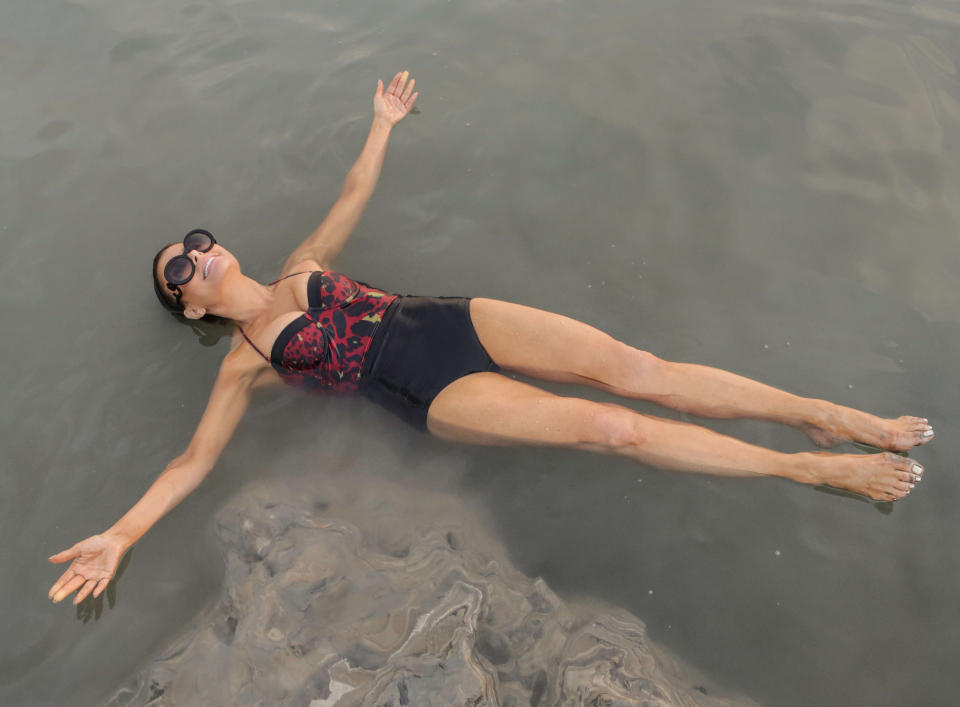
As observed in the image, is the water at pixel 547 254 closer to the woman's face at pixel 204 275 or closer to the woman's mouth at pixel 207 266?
the woman's face at pixel 204 275

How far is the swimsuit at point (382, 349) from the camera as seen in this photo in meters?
4.00

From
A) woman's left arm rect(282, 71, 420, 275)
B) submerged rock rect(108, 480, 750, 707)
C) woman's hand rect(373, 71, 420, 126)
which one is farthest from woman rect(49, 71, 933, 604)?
woman's hand rect(373, 71, 420, 126)

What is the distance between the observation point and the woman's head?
4.01 meters

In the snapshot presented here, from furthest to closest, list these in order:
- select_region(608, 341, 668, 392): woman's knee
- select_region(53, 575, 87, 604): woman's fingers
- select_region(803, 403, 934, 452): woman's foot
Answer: select_region(608, 341, 668, 392): woman's knee
select_region(803, 403, 934, 452): woman's foot
select_region(53, 575, 87, 604): woman's fingers

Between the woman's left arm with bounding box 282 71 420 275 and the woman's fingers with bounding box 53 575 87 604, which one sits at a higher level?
the woman's left arm with bounding box 282 71 420 275

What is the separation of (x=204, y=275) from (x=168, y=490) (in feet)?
4.09

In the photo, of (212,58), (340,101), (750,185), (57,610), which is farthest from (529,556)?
(212,58)

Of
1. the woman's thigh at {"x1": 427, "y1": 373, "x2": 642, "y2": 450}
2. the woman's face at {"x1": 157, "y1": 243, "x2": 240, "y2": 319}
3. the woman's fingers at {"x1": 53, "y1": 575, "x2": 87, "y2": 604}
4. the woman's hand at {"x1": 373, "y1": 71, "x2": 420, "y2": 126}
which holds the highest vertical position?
the woman's hand at {"x1": 373, "y1": 71, "x2": 420, "y2": 126}

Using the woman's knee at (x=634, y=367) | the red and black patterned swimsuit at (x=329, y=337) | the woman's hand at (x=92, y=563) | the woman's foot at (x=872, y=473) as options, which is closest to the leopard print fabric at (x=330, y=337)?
the red and black patterned swimsuit at (x=329, y=337)

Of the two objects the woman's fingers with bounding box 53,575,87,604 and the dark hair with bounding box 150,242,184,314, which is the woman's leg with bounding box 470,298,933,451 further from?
the woman's fingers with bounding box 53,575,87,604

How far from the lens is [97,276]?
5133 mm

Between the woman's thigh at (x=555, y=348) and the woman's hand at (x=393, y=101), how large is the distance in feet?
6.38

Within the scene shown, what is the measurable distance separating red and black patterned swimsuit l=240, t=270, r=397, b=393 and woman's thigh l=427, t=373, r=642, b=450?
1.98ft

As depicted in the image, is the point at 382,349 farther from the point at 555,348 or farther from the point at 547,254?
the point at 547,254
